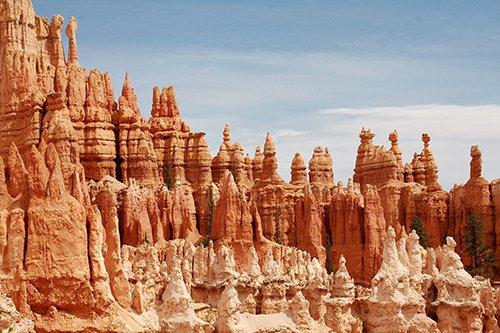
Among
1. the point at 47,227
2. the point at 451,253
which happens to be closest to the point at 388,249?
the point at 451,253

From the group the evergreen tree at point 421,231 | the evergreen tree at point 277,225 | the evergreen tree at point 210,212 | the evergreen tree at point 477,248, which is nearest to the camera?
the evergreen tree at point 477,248

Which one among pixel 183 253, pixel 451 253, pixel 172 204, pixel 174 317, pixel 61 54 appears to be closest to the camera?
pixel 174 317

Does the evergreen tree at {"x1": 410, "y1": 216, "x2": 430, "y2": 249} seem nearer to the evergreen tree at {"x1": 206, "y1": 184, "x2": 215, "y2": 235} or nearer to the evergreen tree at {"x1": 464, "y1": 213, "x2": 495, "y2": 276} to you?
the evergreen tree at {"x1": 464, "y1": 213, "x2": 495, "y2": 276}

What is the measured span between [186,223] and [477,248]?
806 inches

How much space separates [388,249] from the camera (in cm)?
4016

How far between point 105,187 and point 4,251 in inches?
945

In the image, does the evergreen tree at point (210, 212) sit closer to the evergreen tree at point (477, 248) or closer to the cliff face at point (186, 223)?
the cliff face at point (186, 223)

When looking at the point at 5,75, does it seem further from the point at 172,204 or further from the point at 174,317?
the point at 174,317

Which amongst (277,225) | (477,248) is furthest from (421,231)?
(277,225)

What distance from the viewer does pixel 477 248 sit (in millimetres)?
62031

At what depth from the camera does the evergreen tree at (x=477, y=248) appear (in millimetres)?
61034

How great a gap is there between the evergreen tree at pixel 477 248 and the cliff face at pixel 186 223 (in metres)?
1.23

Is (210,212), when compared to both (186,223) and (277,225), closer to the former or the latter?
(186,223)

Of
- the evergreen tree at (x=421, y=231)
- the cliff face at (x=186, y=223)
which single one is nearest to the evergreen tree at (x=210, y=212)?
the cliff face at (x=186, y=223)
